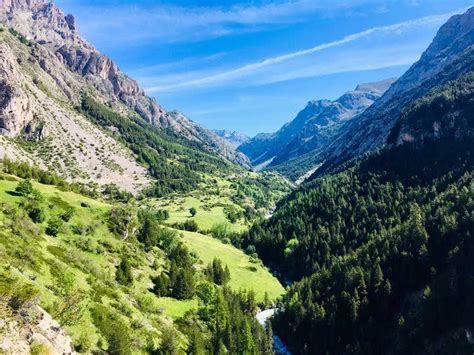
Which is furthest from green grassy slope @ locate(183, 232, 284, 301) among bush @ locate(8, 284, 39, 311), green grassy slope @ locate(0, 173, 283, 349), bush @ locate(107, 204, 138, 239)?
bush @ locate(8, 284, 39, 311)

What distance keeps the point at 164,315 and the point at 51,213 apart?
33.8 metres

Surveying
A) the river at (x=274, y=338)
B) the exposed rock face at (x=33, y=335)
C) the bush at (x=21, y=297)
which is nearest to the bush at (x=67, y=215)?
the exposed rock face at (x=33, y=335)

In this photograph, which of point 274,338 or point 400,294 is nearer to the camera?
point 400,294

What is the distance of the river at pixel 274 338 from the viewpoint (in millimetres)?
118150

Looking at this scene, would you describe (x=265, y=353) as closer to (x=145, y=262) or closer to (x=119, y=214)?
(x=145, y=262)

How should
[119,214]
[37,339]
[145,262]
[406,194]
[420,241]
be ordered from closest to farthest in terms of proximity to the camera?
[37,339] < [145,262] < [119,214] < [420,241] < [406,194]

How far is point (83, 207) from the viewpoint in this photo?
103 metres

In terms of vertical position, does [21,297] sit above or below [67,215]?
below

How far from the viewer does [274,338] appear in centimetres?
12450

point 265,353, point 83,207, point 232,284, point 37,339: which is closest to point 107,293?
point 37,339

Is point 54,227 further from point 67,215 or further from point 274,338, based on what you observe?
point 274,338

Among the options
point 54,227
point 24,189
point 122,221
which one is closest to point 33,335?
point 54,227

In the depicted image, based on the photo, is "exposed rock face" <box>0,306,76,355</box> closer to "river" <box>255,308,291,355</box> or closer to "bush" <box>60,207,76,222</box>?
"bush" <box>60,207,76,222</box>

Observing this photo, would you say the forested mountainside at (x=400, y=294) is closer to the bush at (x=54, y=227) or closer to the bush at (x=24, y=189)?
the bush at (x=54, y=227)
